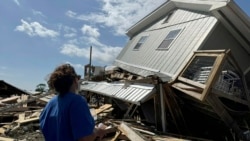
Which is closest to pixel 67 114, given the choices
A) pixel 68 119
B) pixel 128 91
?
pixel 68 119

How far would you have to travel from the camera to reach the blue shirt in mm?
2836

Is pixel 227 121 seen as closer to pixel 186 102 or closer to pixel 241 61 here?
pixel 186 102

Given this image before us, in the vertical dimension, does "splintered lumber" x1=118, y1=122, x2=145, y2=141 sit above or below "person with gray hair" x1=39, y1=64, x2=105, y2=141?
below

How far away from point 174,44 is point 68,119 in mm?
10027

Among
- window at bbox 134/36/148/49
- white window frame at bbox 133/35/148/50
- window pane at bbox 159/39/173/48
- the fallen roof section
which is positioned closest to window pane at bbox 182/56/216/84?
the fallen roof section

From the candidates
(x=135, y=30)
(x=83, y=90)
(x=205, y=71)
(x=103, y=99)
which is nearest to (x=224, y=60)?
(x=205, y=71)

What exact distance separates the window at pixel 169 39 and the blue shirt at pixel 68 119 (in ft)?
33.9

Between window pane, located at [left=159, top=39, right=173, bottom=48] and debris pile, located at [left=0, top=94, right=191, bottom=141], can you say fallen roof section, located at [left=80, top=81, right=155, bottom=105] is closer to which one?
debris pile, located at [left=0, top=94, right=191, bottom=141]

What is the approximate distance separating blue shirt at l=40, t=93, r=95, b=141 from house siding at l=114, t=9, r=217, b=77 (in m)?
8.06

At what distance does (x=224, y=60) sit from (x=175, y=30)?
5.20 metres

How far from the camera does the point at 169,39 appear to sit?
1347 cm

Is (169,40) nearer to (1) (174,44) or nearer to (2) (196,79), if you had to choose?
(1) (174,44)

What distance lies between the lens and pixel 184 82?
965cm

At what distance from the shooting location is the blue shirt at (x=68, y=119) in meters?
2.84
